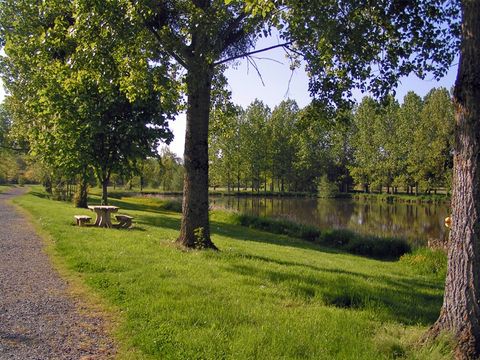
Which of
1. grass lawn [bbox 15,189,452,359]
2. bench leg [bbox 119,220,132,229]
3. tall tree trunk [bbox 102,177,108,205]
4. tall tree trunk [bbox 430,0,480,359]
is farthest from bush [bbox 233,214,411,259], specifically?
tall tree trunk [bbox 430,0,480,359]

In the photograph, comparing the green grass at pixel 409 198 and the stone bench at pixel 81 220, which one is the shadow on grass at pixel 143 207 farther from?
the green grass at pixel 409 198

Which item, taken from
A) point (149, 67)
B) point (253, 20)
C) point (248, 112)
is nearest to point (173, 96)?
point (149, 67)

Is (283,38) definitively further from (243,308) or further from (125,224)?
(125,224)

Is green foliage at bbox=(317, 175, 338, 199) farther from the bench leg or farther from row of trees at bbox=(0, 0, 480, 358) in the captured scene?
row of trees at bbox=(0, 0, 480, 358)

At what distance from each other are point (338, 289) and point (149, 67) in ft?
22.6

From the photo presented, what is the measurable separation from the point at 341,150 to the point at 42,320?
272 feet

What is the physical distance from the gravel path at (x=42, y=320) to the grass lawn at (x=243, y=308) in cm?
34

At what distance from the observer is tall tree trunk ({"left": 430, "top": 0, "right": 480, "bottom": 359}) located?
14.6ft

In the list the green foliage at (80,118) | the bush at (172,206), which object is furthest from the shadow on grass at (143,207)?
the green foliage at (80,118)

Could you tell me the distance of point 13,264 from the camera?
28.3 ft

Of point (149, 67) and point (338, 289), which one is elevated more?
point (149, 67)

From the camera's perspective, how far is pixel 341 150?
278 feet

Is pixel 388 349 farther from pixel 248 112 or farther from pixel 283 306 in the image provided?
pixel 248 112

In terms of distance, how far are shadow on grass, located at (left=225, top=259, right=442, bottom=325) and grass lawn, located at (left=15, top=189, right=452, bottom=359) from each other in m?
0.02
